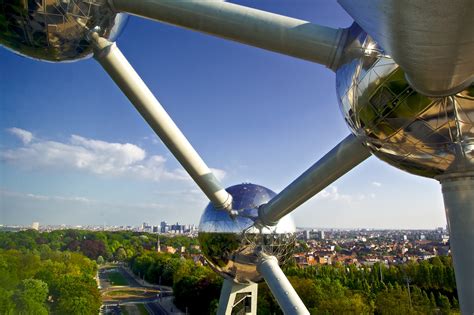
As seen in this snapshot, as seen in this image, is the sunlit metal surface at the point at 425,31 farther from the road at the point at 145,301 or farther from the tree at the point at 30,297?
the road at the point at 145,301

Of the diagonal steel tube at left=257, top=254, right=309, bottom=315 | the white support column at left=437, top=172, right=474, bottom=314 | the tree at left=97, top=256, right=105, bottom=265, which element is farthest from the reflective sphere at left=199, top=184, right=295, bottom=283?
the tree at left=97, top=256, right=105, bottom=265

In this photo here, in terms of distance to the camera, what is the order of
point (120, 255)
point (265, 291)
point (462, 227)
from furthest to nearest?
point (120, 255) < point (265, 291) < point (462, 227)

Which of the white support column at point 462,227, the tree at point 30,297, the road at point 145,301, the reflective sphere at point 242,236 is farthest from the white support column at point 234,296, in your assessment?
the road at point 145,301

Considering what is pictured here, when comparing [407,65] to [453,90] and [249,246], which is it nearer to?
[453,90]

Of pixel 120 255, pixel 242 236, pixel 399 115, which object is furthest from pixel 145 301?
pixel 120 255

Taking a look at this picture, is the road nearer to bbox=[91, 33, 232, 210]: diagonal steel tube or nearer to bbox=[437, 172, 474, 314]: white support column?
bbox=[91, 33, 232, 210]: diagonal steel tube

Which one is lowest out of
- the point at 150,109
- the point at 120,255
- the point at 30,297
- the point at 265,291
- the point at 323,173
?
the point at 30,297

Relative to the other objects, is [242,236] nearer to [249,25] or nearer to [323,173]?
[323,173]
